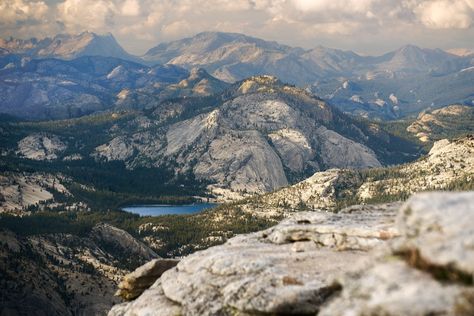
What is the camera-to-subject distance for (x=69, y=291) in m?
182

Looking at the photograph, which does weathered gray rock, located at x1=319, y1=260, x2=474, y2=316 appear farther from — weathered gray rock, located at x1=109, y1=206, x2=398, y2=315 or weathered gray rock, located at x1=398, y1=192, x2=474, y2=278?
weathered gray rock, located at x1=109, y1=206, x2=398, y2=315

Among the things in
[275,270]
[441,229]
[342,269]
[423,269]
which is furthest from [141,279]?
[441,229]

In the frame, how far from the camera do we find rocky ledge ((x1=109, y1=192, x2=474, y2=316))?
22.7m

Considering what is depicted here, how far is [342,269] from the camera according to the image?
37.1 metres

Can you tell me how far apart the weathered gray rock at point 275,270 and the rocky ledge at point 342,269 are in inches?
3.2

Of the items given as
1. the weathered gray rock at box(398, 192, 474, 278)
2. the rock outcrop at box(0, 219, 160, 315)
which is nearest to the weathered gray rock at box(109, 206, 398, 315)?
the weathered gray rock at box(398, 192, 474, 278)

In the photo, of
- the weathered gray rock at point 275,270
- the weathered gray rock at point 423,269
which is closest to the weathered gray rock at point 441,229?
the weathered gray rock at point 423,269

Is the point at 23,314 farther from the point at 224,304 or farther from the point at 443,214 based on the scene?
the point at 443,214

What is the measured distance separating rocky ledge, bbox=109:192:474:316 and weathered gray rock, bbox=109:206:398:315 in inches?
3.2

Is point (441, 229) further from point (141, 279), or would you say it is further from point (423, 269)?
point (141, 279)

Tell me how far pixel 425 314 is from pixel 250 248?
26436 mm

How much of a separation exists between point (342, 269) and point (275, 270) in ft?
15.2

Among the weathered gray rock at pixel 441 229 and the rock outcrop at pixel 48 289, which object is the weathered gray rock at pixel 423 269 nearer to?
the weathered gray rock at pixel 441 229

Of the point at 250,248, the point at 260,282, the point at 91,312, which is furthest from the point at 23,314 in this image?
the point at 260,282
